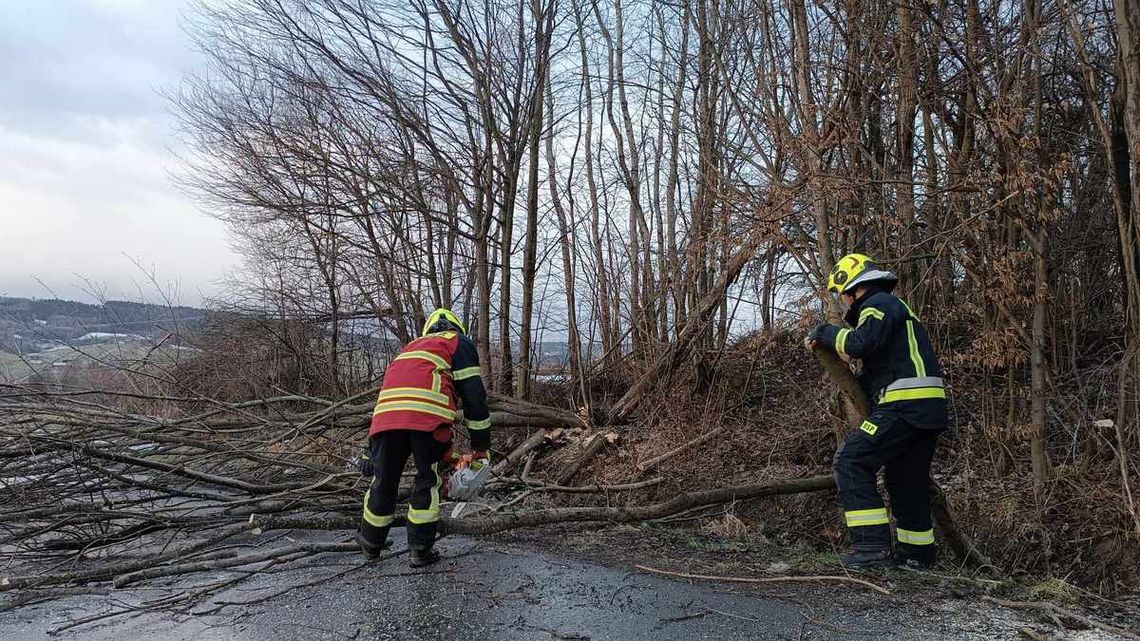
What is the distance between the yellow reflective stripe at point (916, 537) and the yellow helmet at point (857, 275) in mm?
1434

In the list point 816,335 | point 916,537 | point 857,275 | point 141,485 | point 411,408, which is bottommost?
point 916,537

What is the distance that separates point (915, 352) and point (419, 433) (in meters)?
2.96

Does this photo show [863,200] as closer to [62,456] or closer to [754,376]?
[754,376]

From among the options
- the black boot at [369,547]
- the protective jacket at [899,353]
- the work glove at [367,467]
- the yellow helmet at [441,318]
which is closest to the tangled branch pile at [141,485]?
the black boot at [369,547]

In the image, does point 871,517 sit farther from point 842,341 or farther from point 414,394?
point 414,394

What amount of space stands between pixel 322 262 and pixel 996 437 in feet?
33.8

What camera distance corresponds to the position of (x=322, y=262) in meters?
12.2

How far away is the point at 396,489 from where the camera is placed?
14.6ft

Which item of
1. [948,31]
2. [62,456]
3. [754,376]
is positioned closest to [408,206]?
[754,376]

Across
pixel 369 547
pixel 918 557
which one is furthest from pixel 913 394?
pixel 369 547

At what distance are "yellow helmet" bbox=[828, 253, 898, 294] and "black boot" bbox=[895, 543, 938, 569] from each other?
153 cm

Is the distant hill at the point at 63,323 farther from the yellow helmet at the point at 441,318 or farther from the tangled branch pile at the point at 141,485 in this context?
the yellow helmet at the point at 441,318

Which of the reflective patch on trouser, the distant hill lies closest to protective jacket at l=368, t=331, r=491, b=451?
the reflective patch on trouser

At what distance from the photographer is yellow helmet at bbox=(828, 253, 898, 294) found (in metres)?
4.25
